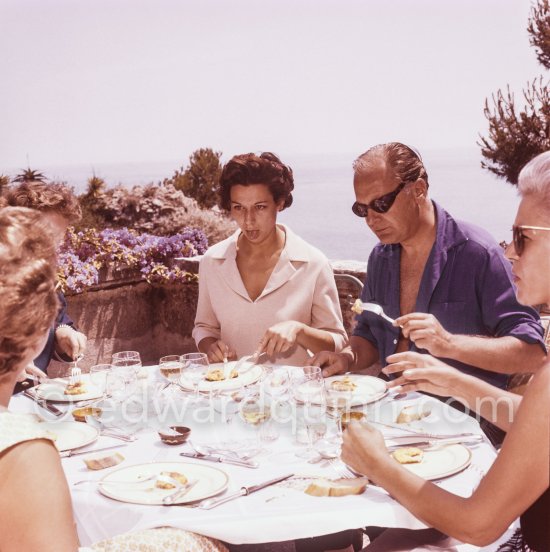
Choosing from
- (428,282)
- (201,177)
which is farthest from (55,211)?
(201,177)

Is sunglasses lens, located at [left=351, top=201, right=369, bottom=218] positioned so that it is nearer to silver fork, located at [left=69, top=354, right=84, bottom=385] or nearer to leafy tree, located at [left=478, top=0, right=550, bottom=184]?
silver fork, located at [left=69, top=354, right=84, bottom=385]

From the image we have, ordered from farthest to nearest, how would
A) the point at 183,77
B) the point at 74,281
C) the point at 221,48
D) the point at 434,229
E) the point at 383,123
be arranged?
the point at 383,123 → the point at 183,77 → the point at 221,48 → the point at 74,281 → the point at 434,229

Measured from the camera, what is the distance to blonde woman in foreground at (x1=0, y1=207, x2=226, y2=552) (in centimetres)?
125

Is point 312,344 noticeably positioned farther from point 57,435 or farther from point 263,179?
point 57,435

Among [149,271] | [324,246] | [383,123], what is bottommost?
[324,246]

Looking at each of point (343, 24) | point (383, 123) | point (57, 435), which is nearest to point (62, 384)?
point (57, 435)

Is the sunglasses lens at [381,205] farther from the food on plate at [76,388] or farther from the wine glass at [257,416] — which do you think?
the food on plate at [76,388]

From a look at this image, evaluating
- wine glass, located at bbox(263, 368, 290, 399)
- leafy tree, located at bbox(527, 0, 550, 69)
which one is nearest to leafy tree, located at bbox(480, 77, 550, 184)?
leafy tree, located at bbox(527, 0, 550, 69)

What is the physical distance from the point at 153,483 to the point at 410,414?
86cm

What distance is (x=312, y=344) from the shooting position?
3.37m

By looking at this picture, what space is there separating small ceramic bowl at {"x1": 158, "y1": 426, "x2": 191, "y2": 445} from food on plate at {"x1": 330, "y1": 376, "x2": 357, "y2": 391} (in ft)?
2.08

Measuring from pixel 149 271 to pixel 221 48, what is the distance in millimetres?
48708

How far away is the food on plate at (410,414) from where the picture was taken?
216 centimetres

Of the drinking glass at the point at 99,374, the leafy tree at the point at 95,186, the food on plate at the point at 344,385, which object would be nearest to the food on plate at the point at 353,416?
the food on plate at the point at 344,385
